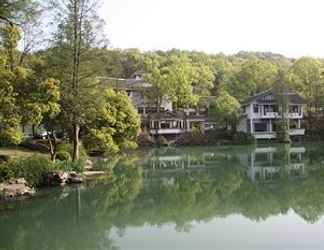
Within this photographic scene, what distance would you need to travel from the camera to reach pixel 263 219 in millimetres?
12250

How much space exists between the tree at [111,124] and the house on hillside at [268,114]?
20.4 metres

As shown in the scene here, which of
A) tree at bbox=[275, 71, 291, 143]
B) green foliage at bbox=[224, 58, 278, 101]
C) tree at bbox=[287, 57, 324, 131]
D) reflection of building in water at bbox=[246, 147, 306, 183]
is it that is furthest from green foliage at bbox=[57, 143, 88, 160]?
tree at bbox=[287, 57, 324, 131]

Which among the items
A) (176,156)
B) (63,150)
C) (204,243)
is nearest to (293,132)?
(176,156)

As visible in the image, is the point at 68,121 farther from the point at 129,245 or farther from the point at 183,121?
the point at 183,121

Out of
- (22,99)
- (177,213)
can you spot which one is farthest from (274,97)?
(177,213)

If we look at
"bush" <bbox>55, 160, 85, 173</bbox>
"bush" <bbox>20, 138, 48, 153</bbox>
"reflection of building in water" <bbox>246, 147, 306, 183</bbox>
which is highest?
"bush" <bbox>20, 138, 48, 153</bbox>

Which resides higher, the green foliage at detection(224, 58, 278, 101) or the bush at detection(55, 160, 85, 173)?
the green foliage at detection(224, 58, 278, 101)

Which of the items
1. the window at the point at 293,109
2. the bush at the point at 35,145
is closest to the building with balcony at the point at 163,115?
the window at the point at 293,109

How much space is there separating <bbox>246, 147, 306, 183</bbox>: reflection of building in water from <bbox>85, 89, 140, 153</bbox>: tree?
734 cm

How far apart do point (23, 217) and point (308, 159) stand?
64.8 feet

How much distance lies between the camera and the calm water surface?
10188mm

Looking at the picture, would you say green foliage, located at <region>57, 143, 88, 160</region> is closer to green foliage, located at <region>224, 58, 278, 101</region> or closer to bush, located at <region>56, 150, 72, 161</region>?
bush, located at <region>56, 150, 72, 161</region>

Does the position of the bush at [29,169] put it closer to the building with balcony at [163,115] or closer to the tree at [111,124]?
the tree at [111,124]

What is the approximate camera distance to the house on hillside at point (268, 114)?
148 feet
